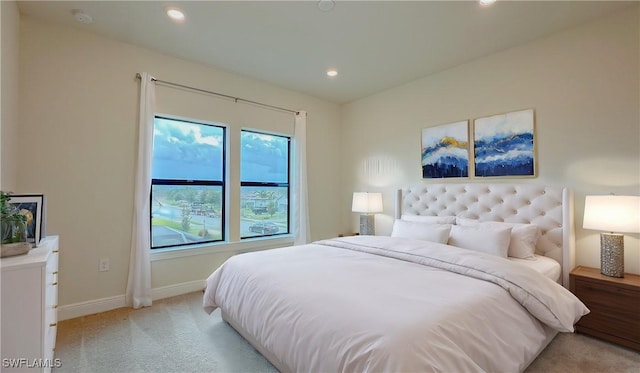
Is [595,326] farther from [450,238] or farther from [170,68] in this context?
[170,68]

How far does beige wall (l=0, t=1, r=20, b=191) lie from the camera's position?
2056mm

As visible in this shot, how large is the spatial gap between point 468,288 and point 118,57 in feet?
12.2

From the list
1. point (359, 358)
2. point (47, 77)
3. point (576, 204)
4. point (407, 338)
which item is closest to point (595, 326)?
point (576, 204)

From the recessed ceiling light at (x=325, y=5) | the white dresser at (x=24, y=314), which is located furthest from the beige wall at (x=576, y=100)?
the white dresser at (x=24, y=314)

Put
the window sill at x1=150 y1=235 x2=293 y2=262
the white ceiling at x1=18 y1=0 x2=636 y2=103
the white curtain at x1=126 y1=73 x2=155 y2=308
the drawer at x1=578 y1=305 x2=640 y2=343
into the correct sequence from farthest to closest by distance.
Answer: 1. the window sill at x1=150 y1=235 x2=293 y2=262
2. the white curtain at x1=126 y1=73 x2=155 y2=308
3. the white ceiling at x1=18 y1=0 x2=636 y2=103
4. the drawer at x1=578 y1=305 x2=640 y2=343

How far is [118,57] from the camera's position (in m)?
2.90

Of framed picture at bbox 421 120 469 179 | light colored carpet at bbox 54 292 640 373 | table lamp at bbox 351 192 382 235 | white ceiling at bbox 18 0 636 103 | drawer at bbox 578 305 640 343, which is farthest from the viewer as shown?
table lamp at bbox 351 192 382 235

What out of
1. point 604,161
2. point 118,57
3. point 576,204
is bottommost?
point 576,204

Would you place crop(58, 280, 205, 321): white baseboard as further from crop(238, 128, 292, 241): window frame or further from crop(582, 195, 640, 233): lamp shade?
crop(582, 195, 640, 233): lamp shade

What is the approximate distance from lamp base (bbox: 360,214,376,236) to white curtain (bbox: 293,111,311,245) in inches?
32.1

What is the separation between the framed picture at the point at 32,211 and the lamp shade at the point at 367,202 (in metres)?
3.23

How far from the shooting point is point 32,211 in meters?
1.98

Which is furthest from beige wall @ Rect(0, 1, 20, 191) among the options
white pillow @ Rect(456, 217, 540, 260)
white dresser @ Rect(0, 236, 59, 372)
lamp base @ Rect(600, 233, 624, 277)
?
lamp base @ Rect(600, 233, 624, 277)

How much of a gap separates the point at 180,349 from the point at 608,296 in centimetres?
328
